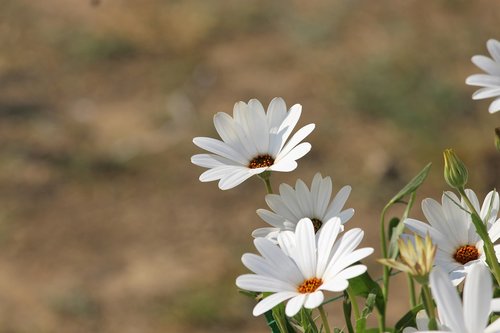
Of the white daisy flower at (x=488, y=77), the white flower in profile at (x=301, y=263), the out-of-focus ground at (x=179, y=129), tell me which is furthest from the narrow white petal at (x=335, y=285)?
the out-of-focus ground at (x=179, y=129)

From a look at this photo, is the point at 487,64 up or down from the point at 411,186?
up

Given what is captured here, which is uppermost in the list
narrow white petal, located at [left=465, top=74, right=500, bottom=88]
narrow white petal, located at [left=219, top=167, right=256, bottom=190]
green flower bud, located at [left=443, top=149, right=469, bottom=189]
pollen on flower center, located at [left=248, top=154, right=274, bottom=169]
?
narrow white petal, located at [left=465, top=74, right=500, bottom=88]

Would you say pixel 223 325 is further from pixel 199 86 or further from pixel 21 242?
pixel 199 86

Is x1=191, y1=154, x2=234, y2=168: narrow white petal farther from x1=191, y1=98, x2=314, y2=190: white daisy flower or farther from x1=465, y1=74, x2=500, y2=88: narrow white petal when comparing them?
x1=465, y1=74, x2=500, y2=88: narrow white petal

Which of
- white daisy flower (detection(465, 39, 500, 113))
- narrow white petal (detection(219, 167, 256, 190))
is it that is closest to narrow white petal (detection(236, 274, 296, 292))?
narrow white petal (detection(219, 167, 256, 190))

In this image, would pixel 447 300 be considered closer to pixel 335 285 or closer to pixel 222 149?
pixel 335 285

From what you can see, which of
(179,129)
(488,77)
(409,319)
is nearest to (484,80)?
(488,77)

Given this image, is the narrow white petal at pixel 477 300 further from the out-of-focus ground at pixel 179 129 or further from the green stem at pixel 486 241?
the out-of-focus ground at pixel 179 129
